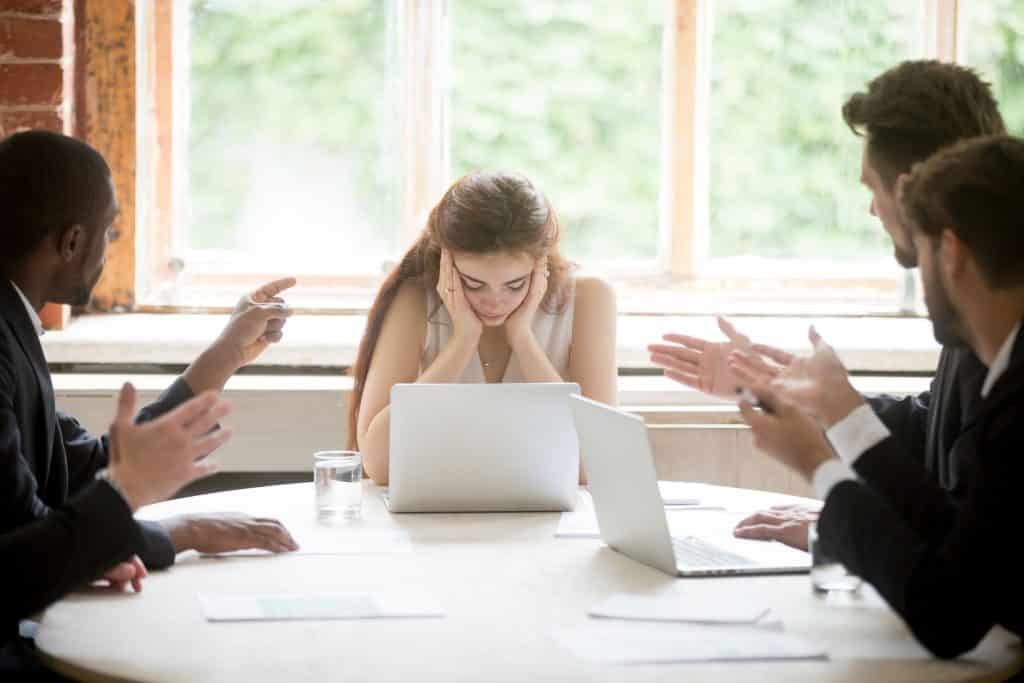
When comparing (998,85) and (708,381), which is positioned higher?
(998,85)

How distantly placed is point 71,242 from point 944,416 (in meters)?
1.32

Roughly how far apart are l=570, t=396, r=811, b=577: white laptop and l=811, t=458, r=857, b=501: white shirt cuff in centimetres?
24

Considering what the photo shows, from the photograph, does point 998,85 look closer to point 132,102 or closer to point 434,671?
point 132,102

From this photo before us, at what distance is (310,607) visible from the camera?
4.97 feet

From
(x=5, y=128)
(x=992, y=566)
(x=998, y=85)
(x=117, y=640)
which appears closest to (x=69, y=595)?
(x=117, y=640)

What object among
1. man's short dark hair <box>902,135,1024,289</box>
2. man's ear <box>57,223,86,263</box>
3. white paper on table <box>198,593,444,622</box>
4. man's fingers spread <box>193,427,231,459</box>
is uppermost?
man's short dark hair <box>902,135,1024,289</box>

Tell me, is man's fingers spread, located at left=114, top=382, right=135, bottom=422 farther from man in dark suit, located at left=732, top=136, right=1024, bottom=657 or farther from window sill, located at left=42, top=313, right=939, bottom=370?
window sill, located at left=42, top=313, right=939, bottom=370

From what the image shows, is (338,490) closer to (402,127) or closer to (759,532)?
(759,532)

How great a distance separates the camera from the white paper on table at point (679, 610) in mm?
1479

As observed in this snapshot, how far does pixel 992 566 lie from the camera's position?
52.0 inches

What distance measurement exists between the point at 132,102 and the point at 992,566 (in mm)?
2494

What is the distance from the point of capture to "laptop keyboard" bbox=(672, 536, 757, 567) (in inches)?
68.5

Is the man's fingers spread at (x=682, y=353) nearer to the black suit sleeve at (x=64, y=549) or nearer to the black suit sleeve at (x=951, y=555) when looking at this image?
the black suit sleeve at (x=951, y=555)

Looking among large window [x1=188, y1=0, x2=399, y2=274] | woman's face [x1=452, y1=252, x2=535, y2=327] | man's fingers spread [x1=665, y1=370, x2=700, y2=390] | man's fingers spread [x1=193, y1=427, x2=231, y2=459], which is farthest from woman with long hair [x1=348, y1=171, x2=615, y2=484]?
man's fingers spread [x1=193, y1=427, x2=231, y2=459]
